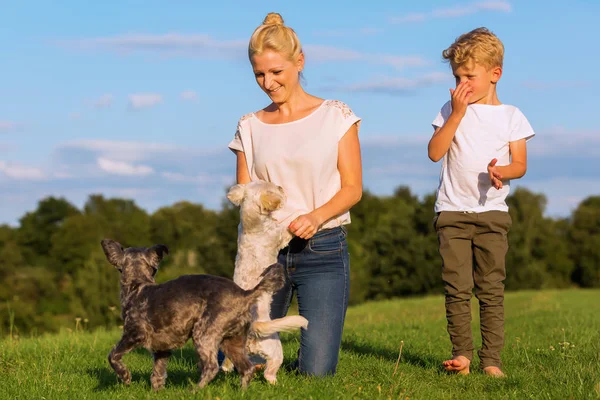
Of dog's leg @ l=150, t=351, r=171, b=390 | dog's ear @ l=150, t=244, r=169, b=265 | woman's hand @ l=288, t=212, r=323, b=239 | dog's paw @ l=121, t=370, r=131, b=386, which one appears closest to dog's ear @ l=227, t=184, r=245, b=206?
woman's hand @ l=288, t=212, r=323, b=239

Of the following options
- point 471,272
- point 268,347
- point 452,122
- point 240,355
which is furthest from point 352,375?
point 452,122

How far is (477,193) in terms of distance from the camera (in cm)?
782

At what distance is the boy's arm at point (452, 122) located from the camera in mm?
7609

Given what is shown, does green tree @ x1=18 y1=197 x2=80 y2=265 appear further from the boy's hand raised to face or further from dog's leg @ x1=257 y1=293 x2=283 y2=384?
the boy's hand raised to face

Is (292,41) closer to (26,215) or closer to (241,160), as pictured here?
(241,160)

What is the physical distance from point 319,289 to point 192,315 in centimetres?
204

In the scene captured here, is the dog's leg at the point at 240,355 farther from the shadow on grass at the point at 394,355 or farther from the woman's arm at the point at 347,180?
the shadow on grass at the point at 394,355

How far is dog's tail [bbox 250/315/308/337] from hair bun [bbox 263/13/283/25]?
3149 mm

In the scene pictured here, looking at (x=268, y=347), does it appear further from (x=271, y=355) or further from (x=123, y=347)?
(x=123, y=347)

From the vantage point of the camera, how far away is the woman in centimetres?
769

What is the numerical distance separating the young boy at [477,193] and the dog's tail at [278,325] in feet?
7.29

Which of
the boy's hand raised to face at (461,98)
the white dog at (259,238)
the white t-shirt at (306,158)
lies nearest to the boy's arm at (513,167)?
the boy's hand raised to face at (461,98)

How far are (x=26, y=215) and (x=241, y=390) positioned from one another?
289ft

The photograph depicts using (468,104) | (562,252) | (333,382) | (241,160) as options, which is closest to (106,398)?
(333,382)
